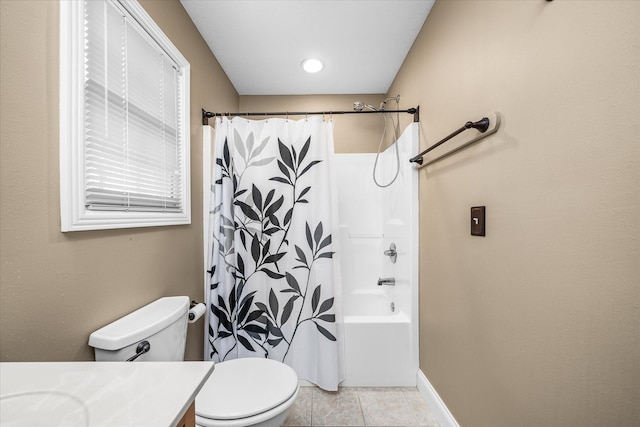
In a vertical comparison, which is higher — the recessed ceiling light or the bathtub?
the recessed ceiling light

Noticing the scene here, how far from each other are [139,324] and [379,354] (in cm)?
146

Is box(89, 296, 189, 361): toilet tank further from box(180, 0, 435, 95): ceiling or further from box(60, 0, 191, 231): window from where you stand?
box(180, 0, 435, 95): ceiling

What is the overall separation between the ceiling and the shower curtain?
0.61 metres

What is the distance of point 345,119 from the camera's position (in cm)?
284

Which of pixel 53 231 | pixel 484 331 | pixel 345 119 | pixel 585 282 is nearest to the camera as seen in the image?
pixel 585 282

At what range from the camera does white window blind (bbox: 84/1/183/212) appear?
96cm

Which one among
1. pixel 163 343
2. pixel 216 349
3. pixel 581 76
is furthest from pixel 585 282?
pixel 216 349

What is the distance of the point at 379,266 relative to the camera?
2660mm

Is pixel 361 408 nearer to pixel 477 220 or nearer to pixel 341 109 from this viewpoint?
pixel 477 220

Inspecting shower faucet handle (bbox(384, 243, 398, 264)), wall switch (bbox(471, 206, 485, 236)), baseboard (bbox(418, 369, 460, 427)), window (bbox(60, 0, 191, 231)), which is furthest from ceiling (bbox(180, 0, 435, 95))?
baseboard (bbox(418, 369, 460, 427))

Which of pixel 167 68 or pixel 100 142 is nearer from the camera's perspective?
pixel 100 142

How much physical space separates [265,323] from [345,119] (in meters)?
2.04

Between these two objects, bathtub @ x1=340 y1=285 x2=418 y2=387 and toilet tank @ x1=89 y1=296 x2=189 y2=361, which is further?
bathtub @ x1=340 y1=285 x2=418 y2=387

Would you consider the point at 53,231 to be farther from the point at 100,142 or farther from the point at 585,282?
the point at 585,282
